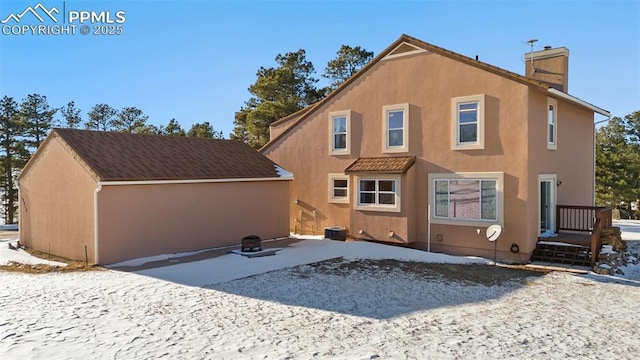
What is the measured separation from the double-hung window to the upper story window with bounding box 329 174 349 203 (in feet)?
4.20

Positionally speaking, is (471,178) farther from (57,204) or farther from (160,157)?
(57,204)

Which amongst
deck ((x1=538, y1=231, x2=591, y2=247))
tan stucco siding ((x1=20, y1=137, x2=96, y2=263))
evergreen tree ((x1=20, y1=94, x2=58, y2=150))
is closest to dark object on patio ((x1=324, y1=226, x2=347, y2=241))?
deck ((x1=538, y1=231, x2=591, y2=247))

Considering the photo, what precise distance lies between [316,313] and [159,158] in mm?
9763

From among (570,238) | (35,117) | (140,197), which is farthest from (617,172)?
(35,117)

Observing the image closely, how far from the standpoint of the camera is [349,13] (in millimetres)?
16953

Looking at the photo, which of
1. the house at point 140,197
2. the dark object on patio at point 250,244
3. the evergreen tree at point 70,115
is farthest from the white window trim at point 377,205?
the evergreen tree at point 70,115

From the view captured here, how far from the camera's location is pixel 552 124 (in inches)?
605

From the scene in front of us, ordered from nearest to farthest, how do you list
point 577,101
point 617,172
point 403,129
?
point 577,101 → point 403,129 → point 617,172

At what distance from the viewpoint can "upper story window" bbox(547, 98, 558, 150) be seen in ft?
49.3

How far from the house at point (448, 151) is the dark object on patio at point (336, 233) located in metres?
0.45

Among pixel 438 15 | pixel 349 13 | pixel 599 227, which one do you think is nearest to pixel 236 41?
pixel 349 13

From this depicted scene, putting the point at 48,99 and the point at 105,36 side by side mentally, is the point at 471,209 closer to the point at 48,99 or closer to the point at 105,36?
the point at 105,36

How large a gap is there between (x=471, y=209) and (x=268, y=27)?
11200 millimetres

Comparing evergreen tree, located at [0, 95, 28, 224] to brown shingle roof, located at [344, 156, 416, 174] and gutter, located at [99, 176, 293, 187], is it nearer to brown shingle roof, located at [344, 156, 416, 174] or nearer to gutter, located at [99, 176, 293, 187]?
gutter, located at [99, 176, 293, 187]
